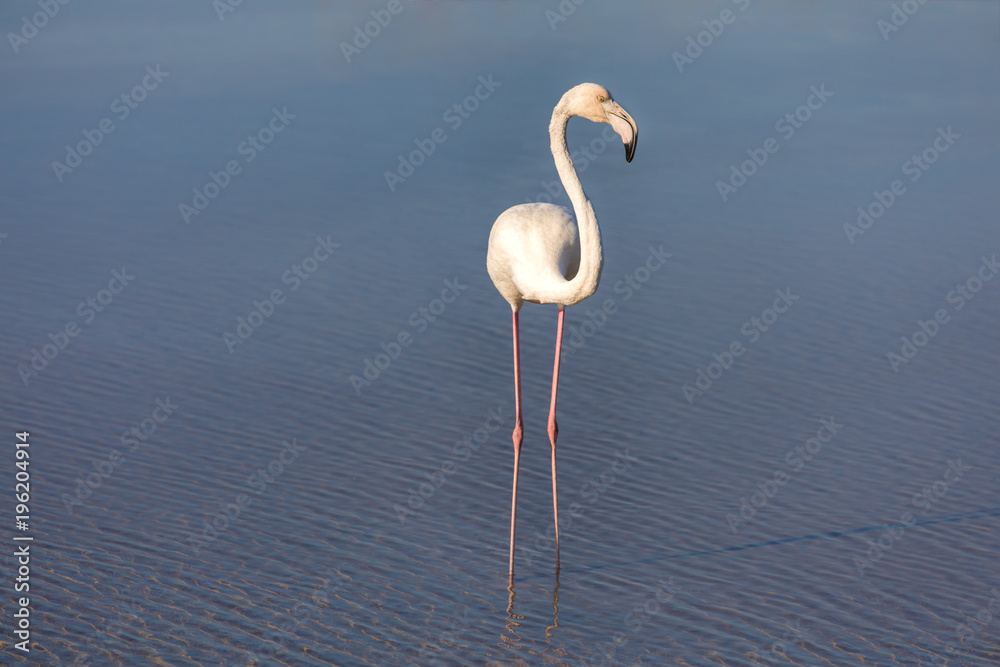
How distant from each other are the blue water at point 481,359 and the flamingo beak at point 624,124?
2523mm

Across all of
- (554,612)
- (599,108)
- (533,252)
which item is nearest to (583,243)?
(533,252)

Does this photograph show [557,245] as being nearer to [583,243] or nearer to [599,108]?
[583,243]

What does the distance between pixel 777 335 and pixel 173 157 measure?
7438 millimetres

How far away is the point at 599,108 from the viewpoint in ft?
25.6

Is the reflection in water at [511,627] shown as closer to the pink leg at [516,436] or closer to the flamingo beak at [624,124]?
the pink leg at [516,436]

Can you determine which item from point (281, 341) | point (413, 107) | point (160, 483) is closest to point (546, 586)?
point (160, 483)

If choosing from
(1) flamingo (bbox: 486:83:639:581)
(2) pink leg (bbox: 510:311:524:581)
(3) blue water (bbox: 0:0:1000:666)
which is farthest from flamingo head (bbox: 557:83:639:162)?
(3) blue water (bbox: 0:0:1000:666)

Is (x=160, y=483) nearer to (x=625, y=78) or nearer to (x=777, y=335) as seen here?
(x=777, y=335)

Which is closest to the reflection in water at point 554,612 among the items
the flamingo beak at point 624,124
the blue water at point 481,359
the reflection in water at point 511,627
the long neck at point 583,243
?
the blue water at point 481,359

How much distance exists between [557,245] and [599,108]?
1.00m

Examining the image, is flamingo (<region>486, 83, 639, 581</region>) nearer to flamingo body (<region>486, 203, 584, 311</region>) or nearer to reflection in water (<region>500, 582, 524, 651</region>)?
flamingo body (<region>486, 203, 584, 311</region>)

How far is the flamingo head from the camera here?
7.61m

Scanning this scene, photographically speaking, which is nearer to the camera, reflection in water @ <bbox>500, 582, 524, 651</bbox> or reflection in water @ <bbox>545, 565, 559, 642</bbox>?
reflection in water @ <bbox>500, 582, 524, 651</bbox>

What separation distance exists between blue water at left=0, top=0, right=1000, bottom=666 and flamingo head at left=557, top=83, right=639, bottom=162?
2591 millimetres
